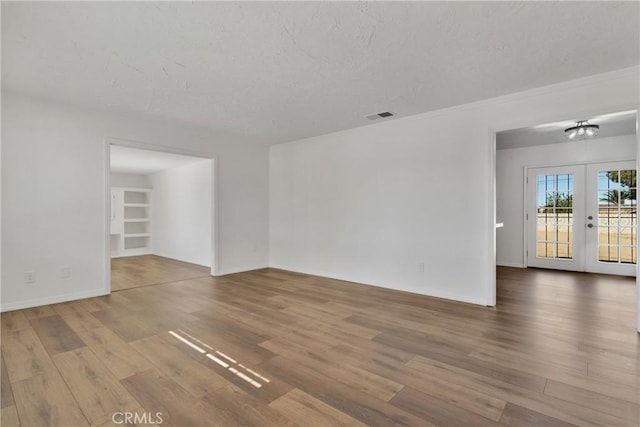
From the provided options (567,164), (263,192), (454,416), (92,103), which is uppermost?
(92,103)

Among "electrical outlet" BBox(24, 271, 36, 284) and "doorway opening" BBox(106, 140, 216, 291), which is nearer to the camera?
"electrical outlet" BBox(24, 271, 36, 284)

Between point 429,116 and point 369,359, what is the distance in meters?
3.33

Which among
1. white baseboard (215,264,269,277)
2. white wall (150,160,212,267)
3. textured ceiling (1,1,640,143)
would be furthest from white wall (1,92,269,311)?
white wall (150,160,212,267)

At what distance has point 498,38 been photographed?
244 cm

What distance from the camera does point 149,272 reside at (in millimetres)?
6012

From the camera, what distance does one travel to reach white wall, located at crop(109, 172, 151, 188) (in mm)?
8538

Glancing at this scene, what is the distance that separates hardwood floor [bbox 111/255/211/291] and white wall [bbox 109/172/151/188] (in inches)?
87.3

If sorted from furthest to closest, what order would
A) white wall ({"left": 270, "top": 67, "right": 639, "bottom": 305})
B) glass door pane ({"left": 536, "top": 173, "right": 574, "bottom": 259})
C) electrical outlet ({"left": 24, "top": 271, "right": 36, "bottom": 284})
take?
glass door pane ({"left": 536, "top": 173, "right": 574, "bottom": 259}) < electrical outlet ({"left": 24, "top": 271, "right": 36, "bottom": 284}) < white wall ({"left": 270, "top": 67, "right": 639, "bottom": 305})

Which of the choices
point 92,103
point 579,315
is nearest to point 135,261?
point 92,103

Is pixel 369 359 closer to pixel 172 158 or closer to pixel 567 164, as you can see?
pixel 172 158

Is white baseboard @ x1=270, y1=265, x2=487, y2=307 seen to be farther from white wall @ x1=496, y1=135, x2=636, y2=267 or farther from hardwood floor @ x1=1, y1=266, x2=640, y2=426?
white wall @ x1=496, y1=135, x2=636, y2=267

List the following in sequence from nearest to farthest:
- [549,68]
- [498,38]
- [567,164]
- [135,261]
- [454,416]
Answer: [454,416], [498,38], [549,68], [567,164], [135,261]

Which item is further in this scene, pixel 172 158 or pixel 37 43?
pixel 172 158

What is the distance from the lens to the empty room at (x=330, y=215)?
2.04 metres
